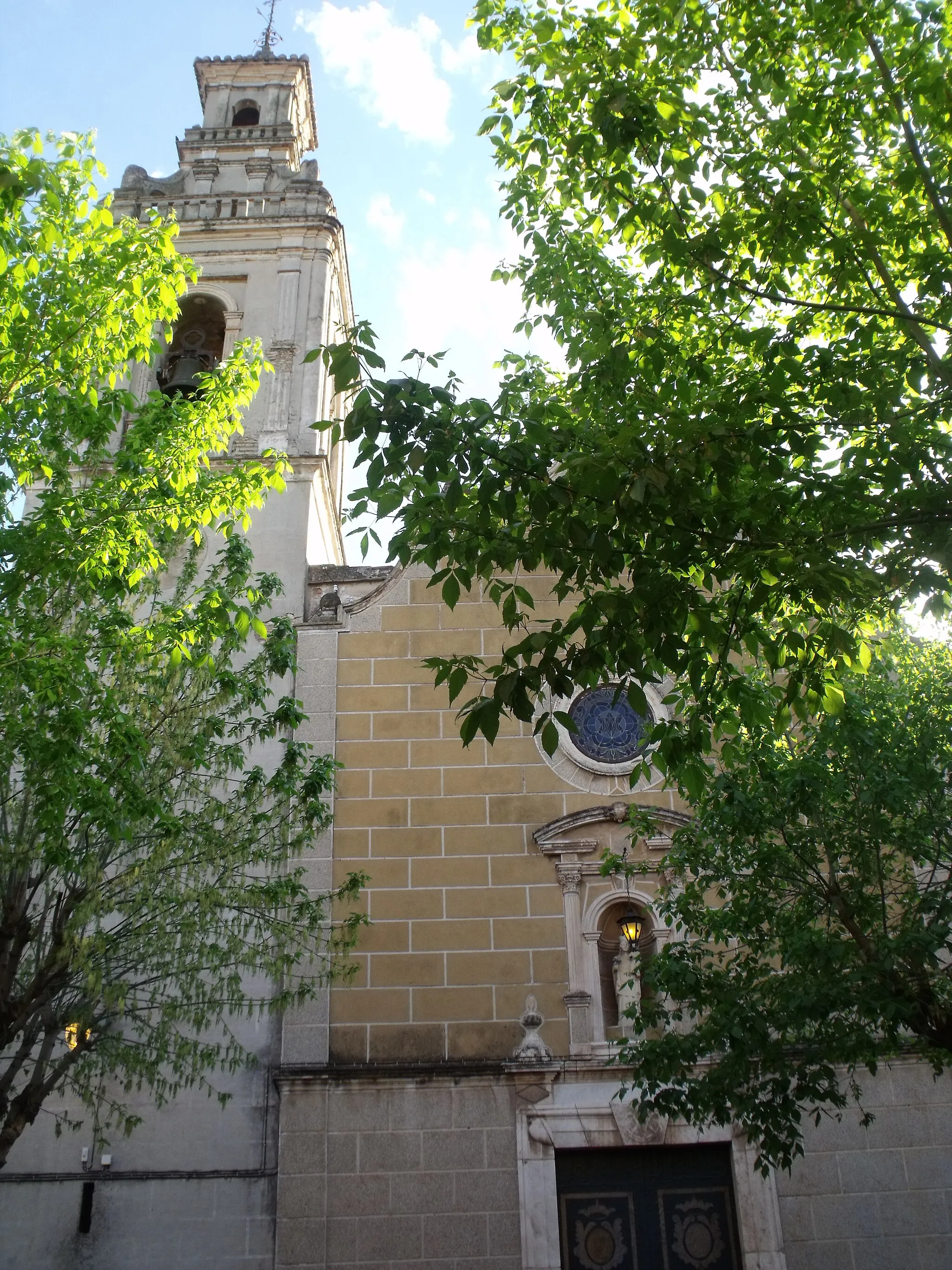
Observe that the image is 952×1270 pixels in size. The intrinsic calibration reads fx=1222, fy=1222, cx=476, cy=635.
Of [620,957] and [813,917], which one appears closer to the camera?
[813,917]

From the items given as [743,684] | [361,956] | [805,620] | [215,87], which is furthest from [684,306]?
[215,87]

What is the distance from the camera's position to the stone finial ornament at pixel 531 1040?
1224 cm

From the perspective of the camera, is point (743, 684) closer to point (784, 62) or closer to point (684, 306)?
point (684, 306)

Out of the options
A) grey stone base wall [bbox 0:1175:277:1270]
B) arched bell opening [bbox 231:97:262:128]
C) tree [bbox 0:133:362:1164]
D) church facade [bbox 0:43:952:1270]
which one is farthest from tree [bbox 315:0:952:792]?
arched bell opening [bbox 231:97:262:128]

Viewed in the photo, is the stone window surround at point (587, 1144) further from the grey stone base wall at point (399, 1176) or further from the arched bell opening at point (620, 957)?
the arched bell opening at point (620, 957)

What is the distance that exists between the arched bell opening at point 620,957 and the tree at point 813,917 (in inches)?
51.4

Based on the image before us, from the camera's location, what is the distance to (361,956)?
12961 mm

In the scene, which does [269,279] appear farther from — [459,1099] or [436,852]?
[459,1099]

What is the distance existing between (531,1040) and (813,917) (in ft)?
11.8

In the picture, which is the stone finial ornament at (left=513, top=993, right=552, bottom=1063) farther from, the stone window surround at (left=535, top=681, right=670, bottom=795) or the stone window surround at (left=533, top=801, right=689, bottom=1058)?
the stone window surround at (left=535, top=681, right=670, bottom=795)

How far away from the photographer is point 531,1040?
12391 mm

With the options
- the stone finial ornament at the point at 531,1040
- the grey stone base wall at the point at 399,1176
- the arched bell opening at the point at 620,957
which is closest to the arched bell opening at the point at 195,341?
the arched bell opening at the point at 620,957

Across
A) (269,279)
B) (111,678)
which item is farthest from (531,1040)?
(269,279)

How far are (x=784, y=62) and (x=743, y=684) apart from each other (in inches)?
175
